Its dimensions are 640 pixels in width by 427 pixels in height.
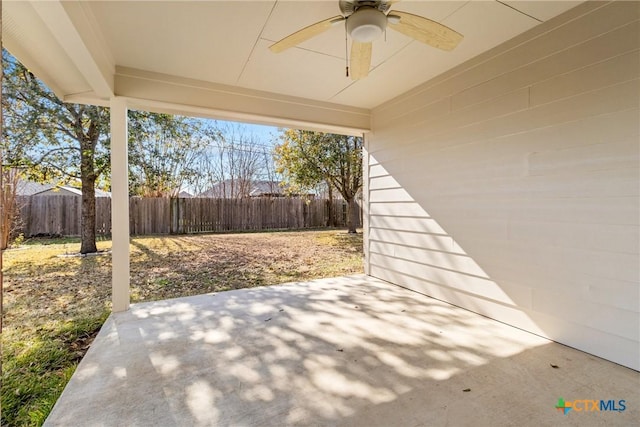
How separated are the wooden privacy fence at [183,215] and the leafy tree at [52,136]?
223cm

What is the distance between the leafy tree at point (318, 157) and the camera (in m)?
8.12

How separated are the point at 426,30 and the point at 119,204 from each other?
9.69 ft

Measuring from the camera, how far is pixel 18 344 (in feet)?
8.43

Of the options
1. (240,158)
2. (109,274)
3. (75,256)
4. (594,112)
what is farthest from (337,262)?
(240,158)

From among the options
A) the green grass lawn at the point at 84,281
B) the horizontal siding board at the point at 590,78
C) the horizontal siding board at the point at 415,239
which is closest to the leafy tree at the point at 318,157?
the green grass lawn at the point at 84,281

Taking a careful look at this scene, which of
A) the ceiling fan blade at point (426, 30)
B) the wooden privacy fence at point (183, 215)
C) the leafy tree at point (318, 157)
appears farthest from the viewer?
the leafy tree at point (318, 157)

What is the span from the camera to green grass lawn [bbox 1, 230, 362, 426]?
84.8 inches

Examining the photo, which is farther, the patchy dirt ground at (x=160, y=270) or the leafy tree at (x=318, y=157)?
the leafy tree at (x=318, y=157)

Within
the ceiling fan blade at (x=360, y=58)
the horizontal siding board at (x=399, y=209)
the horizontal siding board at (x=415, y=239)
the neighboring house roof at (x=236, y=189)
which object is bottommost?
the horizontal siding board at (x=415, y=239)

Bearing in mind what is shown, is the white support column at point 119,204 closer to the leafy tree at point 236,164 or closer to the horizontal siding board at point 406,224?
the horizontal siding board at point 406,224

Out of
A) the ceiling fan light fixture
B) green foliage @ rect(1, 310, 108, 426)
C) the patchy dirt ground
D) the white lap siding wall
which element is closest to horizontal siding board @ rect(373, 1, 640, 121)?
the white lap siding wall

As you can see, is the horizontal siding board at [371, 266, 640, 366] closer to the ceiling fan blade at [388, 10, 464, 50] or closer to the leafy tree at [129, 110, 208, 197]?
the ceiling fan blade at [388, 10, 464, 50]

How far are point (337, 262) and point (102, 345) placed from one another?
3665 millimetres

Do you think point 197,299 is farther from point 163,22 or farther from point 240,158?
point 240,158
